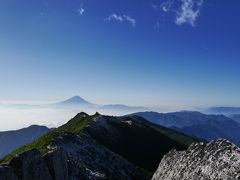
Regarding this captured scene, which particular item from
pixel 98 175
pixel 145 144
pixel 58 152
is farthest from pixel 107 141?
pixel 58 152

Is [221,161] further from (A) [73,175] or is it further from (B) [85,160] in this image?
(B) [85,160]

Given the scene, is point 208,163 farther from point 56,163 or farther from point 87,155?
point 87,155

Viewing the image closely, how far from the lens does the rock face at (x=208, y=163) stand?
23922 millimetres

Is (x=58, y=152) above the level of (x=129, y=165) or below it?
above

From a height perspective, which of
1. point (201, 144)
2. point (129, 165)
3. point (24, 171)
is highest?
point (201, 144)

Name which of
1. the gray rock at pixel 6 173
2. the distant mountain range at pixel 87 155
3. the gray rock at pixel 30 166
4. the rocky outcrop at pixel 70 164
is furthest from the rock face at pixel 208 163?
the gray rock at pixel 6 173

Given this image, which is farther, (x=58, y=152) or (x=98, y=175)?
(x=98, y=175)

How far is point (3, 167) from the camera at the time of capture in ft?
111

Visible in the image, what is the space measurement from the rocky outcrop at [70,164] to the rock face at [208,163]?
41.4ft

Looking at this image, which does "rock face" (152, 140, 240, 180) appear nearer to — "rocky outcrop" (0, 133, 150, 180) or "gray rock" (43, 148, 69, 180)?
"gray rock" (43, 148, 69, 180)

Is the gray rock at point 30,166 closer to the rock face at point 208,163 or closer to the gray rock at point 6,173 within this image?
the gray rock at point 6,173

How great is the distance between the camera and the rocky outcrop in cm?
3578

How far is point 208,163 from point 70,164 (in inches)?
1673

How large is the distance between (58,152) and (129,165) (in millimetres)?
69411
